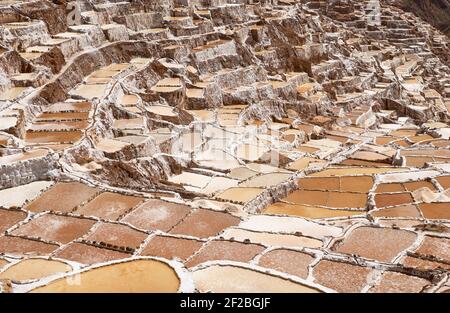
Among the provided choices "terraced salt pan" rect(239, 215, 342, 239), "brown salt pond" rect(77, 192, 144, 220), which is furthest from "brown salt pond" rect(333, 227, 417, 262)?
"brown salt pond" rect(77, 192, 144, 220)

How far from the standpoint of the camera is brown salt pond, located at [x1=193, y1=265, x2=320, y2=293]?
10938 millimetres

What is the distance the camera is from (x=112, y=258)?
12852mm

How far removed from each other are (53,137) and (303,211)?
32.1 ft

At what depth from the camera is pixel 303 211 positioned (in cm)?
1922

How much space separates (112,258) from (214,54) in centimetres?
2587

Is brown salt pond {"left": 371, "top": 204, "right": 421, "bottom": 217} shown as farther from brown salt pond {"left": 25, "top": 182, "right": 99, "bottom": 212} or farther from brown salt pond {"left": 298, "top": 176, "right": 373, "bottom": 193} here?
brown salt pond {"left": 25, "top": 182, "right": 99, "bottom": 212}

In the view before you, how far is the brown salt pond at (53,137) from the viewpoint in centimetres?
2023

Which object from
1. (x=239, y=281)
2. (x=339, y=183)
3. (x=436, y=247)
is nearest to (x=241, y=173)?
(x=339, y=183)

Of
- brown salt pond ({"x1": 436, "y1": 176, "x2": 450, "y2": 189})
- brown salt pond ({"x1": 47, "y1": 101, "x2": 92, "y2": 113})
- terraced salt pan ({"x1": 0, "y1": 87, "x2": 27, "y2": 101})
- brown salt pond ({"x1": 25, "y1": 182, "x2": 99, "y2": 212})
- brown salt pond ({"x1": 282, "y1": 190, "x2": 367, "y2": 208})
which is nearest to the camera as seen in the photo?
brown salt pond ({"x1": 25, "y1": 182, "x2": 99, "y2": 212})

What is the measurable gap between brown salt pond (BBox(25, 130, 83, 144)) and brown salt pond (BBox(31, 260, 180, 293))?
956cm

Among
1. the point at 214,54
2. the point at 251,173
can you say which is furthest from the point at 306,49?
the point at 251,173

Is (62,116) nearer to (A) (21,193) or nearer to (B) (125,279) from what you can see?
(A) (21,193)

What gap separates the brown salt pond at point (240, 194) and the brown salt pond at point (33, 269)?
25.8ft
